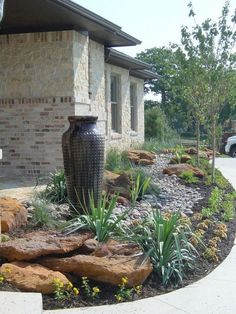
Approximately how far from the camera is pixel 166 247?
5246 millimetres

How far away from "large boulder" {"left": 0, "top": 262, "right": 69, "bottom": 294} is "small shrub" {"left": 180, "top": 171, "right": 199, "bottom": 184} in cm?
664

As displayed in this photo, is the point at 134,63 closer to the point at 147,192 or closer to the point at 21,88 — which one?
the point at 21,88

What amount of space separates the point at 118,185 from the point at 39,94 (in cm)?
363

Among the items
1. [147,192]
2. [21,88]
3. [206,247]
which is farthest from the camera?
[21,88]

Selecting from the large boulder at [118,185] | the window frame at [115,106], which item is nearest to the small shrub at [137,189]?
the large boulder at [118,185]

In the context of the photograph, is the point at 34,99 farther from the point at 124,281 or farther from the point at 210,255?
the point at 124,281

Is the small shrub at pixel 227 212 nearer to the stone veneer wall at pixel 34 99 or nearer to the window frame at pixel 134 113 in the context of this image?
the stone veneer wall at pixel 34 99

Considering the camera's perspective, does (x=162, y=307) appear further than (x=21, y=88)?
No

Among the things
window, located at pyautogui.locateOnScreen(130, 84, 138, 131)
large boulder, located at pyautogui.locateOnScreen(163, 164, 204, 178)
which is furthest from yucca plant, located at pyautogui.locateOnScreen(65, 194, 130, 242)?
window, located at pyautogui.locateOnScreen(130, 84, 138, 131)

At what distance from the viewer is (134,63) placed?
662 inches

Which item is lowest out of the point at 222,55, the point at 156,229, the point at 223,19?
the point at 156,229

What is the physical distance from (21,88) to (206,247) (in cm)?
670

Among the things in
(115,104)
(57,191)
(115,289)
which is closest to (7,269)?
(115,289)

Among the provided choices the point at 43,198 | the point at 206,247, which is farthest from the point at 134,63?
the point at 206,247
